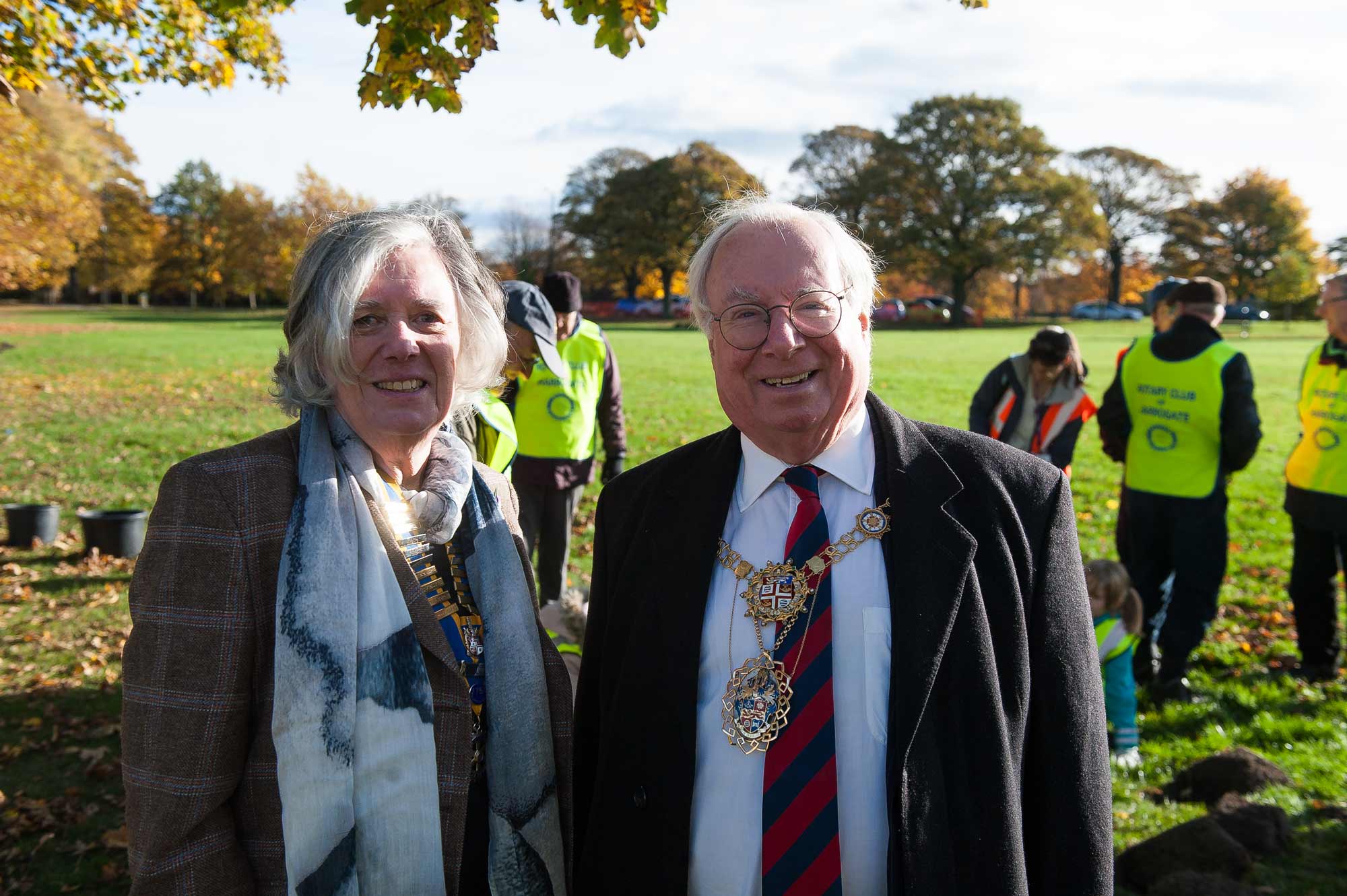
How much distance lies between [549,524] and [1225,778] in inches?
166

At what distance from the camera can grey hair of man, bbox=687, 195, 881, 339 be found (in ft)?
7.39

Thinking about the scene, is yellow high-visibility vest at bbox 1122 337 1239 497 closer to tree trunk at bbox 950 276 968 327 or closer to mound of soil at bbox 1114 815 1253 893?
mound of soil at bbox 1114 815 1253 893

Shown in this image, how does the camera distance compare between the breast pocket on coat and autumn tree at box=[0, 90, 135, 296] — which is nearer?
the breast pocket on coat

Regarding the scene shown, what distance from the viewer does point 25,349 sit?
26.4m

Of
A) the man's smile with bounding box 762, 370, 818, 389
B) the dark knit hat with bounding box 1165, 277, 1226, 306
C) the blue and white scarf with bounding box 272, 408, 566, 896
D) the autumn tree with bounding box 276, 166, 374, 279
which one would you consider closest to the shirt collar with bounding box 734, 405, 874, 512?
the man's smile with bounding box 762, 370, 818, 389

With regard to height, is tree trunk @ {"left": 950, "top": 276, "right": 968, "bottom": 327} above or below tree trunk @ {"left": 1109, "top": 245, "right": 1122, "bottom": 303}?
below

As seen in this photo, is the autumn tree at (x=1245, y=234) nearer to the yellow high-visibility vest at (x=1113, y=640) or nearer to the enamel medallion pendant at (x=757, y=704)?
the yellow high-visibility vest at (x=1113, y=640)

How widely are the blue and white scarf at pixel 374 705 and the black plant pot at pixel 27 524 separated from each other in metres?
8.07

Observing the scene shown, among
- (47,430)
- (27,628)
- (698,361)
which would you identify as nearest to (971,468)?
(27,628)

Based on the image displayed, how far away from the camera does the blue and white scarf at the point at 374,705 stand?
191 cm

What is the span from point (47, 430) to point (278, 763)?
14637 millimetres

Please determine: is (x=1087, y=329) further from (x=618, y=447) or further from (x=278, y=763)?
(x=278, y=763)

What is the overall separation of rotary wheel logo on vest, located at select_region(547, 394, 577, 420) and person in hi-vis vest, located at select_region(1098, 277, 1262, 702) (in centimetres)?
380

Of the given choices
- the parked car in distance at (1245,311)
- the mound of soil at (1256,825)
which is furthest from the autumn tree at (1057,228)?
the mound of soil at (1256,825)
